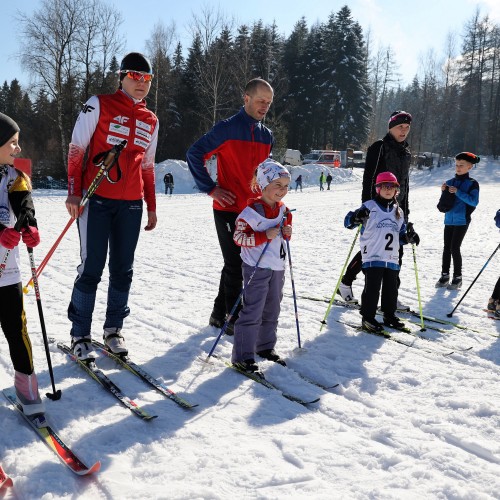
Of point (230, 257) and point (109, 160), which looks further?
point (230, 257)

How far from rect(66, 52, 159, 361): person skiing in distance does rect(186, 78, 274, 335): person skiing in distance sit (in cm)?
61

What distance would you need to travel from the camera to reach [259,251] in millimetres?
3709

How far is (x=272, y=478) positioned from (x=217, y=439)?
467 mm

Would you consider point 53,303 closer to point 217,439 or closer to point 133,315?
point 133,315

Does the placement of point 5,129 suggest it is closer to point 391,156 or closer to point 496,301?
point 391,156

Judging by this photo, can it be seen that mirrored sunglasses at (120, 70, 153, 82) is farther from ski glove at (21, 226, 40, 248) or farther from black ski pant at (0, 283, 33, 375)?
black ski pant at (0, 283, 33, 375)

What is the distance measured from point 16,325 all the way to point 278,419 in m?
1.64

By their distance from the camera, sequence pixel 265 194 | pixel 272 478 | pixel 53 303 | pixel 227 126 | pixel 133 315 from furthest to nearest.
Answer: pixel 53 303, pixel 133 315, pixel 227 126, pixel 265 194, pixel 272 478

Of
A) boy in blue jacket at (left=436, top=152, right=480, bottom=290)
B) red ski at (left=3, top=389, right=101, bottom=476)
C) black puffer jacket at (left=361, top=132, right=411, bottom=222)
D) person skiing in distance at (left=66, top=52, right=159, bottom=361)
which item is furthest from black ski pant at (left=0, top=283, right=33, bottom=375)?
boy in blue jacket at (left=436, top=152, right=480, bottom=290)

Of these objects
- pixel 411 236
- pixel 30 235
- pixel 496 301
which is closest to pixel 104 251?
pixel 30 235

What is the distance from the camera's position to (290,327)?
15.6ft

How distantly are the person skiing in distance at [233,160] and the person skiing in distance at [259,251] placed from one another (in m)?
0.53

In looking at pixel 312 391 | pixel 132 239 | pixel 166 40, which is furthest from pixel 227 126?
pixel 166 40

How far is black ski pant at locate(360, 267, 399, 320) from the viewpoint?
15.2 feet
